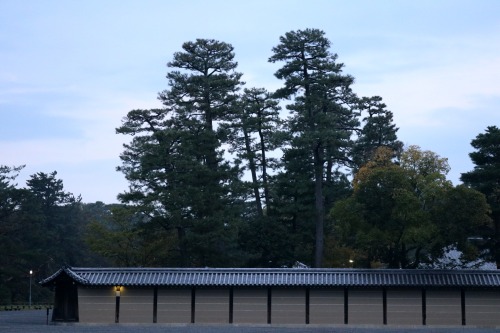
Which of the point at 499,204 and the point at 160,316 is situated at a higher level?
the point at 499,204

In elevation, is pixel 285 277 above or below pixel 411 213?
below

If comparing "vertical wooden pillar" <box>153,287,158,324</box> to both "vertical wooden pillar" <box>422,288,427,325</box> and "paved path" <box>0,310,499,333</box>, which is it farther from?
"vertical wooden pillar" <box>422,288,427,325</box>

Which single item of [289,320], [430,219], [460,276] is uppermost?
[430,219]

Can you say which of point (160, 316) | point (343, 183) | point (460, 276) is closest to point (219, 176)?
point (343, 183)

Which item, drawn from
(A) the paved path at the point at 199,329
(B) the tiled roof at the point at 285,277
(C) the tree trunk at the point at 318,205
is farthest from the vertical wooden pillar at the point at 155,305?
(C) the tree trunk at the point at 318,205

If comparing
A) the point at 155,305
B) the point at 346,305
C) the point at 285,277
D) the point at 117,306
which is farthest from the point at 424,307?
the point at 117,306

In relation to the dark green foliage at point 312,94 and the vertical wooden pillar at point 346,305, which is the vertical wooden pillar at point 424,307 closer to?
the vertical wooden pillar at point 346,305

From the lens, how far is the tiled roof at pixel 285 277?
33125 mm

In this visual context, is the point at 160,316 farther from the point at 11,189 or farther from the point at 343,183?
the point at 11,189

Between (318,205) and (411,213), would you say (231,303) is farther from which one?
(318,205)

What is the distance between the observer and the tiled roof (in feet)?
109

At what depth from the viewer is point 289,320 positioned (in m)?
33.7

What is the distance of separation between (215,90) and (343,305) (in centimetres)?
2074

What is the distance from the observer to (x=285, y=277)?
111 feet
